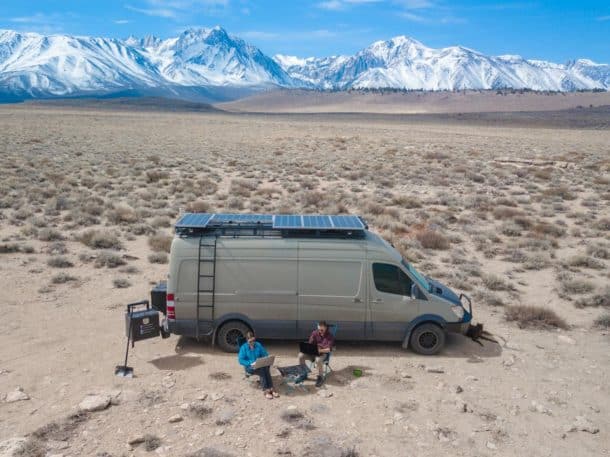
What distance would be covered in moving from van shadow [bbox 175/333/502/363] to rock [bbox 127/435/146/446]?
261cm

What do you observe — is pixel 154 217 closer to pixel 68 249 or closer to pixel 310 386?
pixel 68 249

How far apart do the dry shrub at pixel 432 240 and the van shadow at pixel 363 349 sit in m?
7.30

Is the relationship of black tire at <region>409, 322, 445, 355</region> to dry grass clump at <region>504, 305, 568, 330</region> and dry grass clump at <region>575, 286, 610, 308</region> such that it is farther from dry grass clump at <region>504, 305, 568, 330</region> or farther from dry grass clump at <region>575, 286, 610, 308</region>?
dry grass clump at <region>575, 286, 610, 308</region>

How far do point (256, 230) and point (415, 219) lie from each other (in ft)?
43.0

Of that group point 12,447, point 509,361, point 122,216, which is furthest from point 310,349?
point 122,216

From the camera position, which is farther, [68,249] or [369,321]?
[68,249]

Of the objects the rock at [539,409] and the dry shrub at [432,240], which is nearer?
the rock at [539,409]

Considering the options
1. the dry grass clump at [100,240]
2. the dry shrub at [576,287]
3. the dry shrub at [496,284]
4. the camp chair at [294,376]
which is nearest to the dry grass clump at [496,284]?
the dry shrub at [496,284]

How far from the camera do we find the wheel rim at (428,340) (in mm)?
10031

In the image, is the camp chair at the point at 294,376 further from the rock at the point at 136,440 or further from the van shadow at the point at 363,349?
the rock at the point at 136,440

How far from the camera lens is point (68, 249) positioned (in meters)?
16.4

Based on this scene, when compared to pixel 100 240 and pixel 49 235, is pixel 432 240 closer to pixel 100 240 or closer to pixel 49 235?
pixel 100 240

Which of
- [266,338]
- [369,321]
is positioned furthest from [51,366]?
[369,321]

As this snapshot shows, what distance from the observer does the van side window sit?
32.1ft
